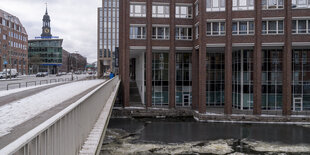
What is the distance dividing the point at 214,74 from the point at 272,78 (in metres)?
8.32

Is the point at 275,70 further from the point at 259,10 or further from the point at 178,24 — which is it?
the point at 178,24

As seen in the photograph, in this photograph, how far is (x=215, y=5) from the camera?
115 feet

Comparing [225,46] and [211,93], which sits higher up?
[225,46]

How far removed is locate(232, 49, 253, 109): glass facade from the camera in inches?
1448

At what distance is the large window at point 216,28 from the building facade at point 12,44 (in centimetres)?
5886

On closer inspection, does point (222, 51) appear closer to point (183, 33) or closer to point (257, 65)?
point (183, 33)

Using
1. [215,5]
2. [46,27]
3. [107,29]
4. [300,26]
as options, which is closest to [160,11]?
[215,5]

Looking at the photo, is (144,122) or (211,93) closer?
(144,122)

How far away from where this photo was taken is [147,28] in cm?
3906

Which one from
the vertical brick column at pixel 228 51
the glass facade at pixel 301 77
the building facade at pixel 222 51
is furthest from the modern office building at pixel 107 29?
the glass facade at pixel 301 77

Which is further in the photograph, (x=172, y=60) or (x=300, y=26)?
(x=172, y=60)

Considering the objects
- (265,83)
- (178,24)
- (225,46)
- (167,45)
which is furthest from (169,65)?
(265,83)

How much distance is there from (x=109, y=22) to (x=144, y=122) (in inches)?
2719

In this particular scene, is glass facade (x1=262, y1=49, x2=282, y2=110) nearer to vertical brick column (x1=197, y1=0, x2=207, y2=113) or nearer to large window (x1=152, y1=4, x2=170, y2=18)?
vertical brick column (x1=197, y1=0, x2=207, y2=113)
